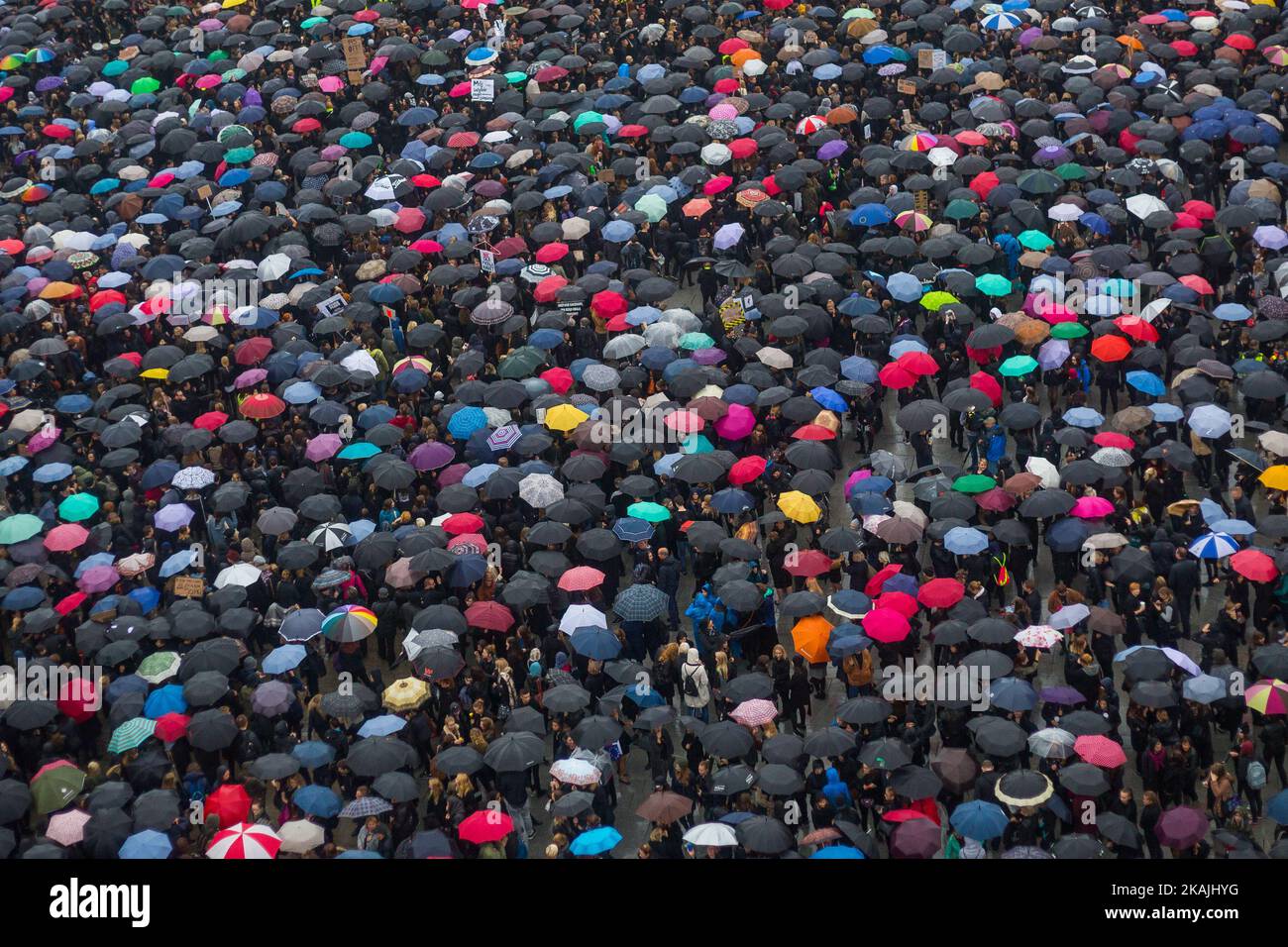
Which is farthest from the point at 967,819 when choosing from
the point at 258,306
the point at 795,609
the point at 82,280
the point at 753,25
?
the point at 753,25

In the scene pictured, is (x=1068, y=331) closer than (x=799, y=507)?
No

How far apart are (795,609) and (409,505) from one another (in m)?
6.58

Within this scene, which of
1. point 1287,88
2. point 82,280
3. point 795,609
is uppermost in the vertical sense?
point 1287,88

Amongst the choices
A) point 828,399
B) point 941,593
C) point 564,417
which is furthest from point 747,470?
point 941,593

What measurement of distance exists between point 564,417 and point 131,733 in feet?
26.6

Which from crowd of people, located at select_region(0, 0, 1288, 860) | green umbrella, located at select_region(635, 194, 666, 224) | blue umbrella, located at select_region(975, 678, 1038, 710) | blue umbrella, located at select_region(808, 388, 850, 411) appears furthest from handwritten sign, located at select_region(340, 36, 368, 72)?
blue umbrella, located at select_region(975, 678, 1038, 710)

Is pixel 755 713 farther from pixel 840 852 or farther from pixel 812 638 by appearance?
pixel 840 852

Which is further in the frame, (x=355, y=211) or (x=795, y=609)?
(x=355, y=211)

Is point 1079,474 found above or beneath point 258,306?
above

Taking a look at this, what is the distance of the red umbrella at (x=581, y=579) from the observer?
914 inches

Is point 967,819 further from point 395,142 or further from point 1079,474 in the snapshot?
point 395,142

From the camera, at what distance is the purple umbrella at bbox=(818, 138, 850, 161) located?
1294 inches

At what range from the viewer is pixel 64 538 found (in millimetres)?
25688

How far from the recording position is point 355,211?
34.6m
